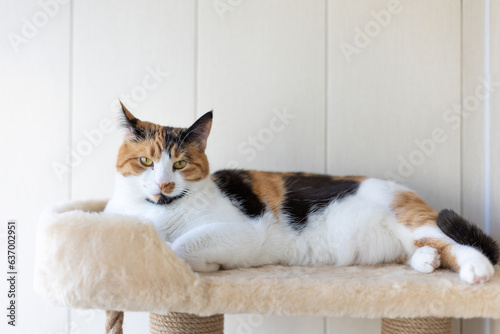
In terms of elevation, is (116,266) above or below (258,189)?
below

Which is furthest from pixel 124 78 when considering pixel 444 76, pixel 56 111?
pixel 444 76

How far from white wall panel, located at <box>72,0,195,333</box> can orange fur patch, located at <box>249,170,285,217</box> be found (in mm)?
400

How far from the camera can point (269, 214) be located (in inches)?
49.1

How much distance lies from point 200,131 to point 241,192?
22 centimetres

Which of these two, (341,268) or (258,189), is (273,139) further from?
(341,268)

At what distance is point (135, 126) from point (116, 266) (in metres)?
0.43

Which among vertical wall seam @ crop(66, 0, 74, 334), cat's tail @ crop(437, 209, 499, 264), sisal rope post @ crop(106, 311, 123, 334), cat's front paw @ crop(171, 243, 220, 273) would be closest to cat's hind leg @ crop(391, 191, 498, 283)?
cat's tail @ crop(437, 209, 499, 264)

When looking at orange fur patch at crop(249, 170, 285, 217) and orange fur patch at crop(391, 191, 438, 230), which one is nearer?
orange fur patch at crop(391, 191, 438, 230)

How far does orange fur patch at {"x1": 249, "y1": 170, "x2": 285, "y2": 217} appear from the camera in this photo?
1.28 metres

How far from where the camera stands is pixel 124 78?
1.58 m

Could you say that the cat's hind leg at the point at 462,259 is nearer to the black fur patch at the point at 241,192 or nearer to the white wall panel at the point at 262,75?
the black fur patch at the point at 241,192

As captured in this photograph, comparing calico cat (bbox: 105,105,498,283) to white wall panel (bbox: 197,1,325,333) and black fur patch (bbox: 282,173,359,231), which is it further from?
white wall panel (bbox: 197,1,325,333)

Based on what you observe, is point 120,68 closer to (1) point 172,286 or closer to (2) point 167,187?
(2) point 167,187

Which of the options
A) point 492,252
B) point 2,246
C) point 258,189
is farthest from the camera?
point 2,246
